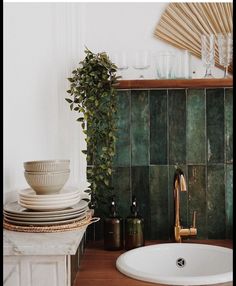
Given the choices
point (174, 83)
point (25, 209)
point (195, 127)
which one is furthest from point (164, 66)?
point (25, 209)

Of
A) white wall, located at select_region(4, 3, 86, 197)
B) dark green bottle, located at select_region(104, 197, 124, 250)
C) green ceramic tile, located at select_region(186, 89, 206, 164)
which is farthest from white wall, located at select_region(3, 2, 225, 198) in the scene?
dark green bottle, located at select_region(104, 197, 124, 250)

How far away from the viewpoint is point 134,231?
1.97 metres

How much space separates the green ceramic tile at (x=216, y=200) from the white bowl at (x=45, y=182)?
0.84 metres

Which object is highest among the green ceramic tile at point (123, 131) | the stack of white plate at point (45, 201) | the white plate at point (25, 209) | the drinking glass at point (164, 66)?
the drinking glass at point (164, 66)

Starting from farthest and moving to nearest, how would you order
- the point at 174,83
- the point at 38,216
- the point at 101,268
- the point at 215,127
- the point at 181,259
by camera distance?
the point at 215,127, the point at 174,83, the point at 181,259, the point at 101,268, the point at 38,216

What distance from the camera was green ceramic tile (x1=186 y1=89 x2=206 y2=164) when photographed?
2.17 metres

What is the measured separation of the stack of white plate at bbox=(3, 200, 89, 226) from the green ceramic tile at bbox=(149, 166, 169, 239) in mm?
653

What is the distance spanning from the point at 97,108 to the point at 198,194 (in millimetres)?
629

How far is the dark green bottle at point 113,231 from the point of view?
1991mm

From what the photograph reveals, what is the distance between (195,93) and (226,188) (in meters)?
0.47

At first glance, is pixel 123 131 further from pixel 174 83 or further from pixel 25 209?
pixel 25 209

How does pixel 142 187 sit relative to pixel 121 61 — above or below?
below

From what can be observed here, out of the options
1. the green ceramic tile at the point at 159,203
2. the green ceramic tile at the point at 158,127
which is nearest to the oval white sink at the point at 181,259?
the green ceramic tile at the point at 159,203

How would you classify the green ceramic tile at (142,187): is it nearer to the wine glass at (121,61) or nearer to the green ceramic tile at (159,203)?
the green ceramic tile at (159,203)
